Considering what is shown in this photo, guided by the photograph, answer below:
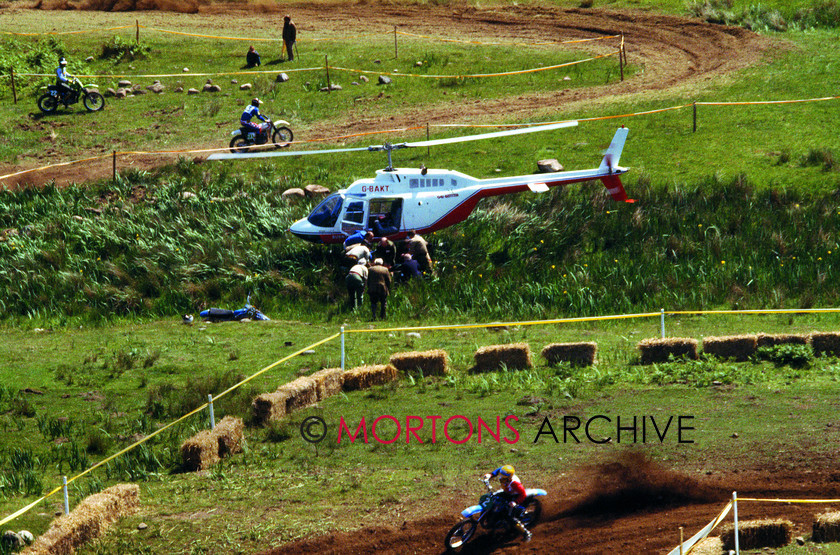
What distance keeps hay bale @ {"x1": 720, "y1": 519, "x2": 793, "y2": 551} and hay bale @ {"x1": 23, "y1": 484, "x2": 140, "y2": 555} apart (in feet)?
24.9

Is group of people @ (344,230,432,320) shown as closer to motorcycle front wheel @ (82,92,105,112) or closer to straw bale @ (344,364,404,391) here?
straw bale @ (344,364,404,391)

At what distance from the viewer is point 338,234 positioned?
964 inches

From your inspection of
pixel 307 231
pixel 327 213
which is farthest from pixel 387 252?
pixel 307 231

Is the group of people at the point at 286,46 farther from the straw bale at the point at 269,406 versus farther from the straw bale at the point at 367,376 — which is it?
the straw bale at the point at 269,406

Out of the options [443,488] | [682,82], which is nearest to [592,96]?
[682,82]

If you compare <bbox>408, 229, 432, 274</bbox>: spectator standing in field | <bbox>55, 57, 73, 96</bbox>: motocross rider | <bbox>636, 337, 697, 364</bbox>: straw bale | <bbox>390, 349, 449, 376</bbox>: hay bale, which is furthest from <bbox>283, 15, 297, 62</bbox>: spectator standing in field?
<bbox>636, 337, 697, 364</bbox>: straw bale

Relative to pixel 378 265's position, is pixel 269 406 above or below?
below

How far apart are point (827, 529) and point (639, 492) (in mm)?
2514

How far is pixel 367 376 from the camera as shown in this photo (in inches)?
674

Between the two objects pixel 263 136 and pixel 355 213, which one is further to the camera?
pixel 263 136

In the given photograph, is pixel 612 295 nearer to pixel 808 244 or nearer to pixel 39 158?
pixel 808 244

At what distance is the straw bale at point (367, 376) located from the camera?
1703cm

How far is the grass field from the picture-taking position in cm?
1362

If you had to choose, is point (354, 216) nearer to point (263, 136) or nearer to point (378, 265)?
point (378, 265)
